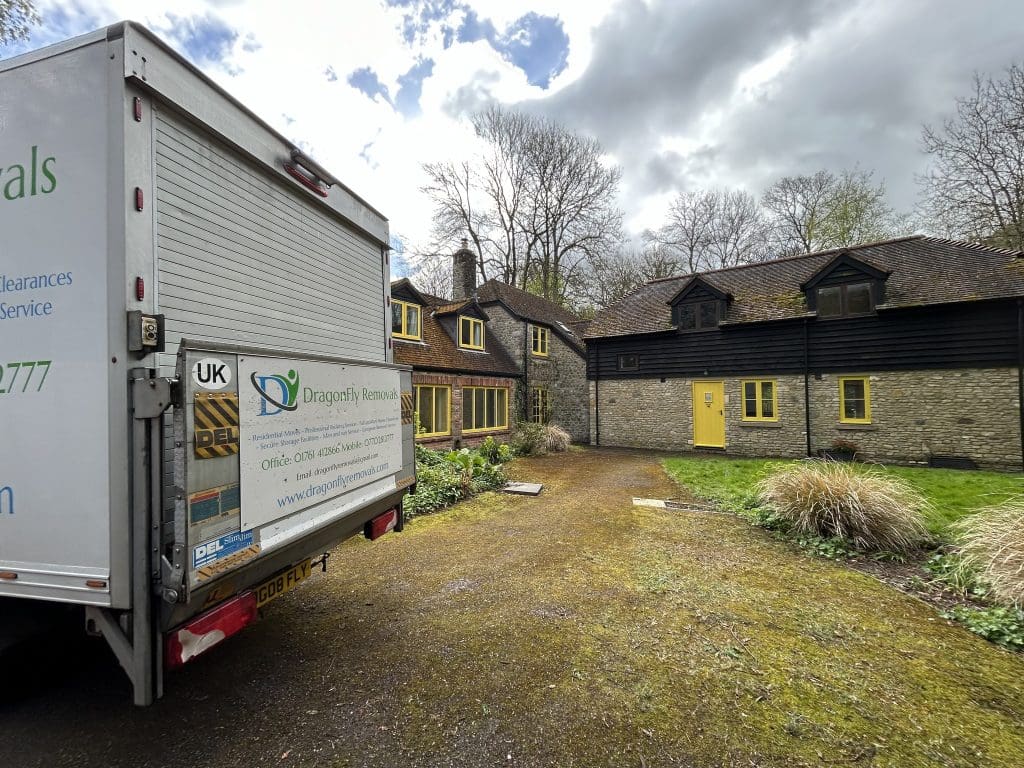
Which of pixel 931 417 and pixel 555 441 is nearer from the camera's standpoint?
pixel 931 417

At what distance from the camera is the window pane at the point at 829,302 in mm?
13242

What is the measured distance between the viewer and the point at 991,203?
1612 cm

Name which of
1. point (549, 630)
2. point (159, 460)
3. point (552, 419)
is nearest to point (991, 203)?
point (552, 419)

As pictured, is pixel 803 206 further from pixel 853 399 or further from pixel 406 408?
pixel 406 408

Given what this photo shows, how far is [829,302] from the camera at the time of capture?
13.4m

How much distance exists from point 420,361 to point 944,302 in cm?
1475

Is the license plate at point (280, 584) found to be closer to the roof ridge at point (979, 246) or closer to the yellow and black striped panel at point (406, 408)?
the yellow and black striped panel at point (406, 408)

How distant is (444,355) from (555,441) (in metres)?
5.13

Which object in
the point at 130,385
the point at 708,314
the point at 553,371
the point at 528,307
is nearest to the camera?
the point at 130,385

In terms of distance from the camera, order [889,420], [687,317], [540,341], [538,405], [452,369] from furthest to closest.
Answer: [540,341]
[538,405]
[687,317]
[452,369]
[889,420]

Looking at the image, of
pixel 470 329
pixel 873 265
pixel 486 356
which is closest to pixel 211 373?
pixel 470 329

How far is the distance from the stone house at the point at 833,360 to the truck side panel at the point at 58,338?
15.9 meters

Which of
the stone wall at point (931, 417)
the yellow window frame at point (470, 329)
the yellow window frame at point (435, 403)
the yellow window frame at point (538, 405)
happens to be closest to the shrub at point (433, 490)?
the yellow window frame at point (435, 403)

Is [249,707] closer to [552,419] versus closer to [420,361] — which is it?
[420,361]
